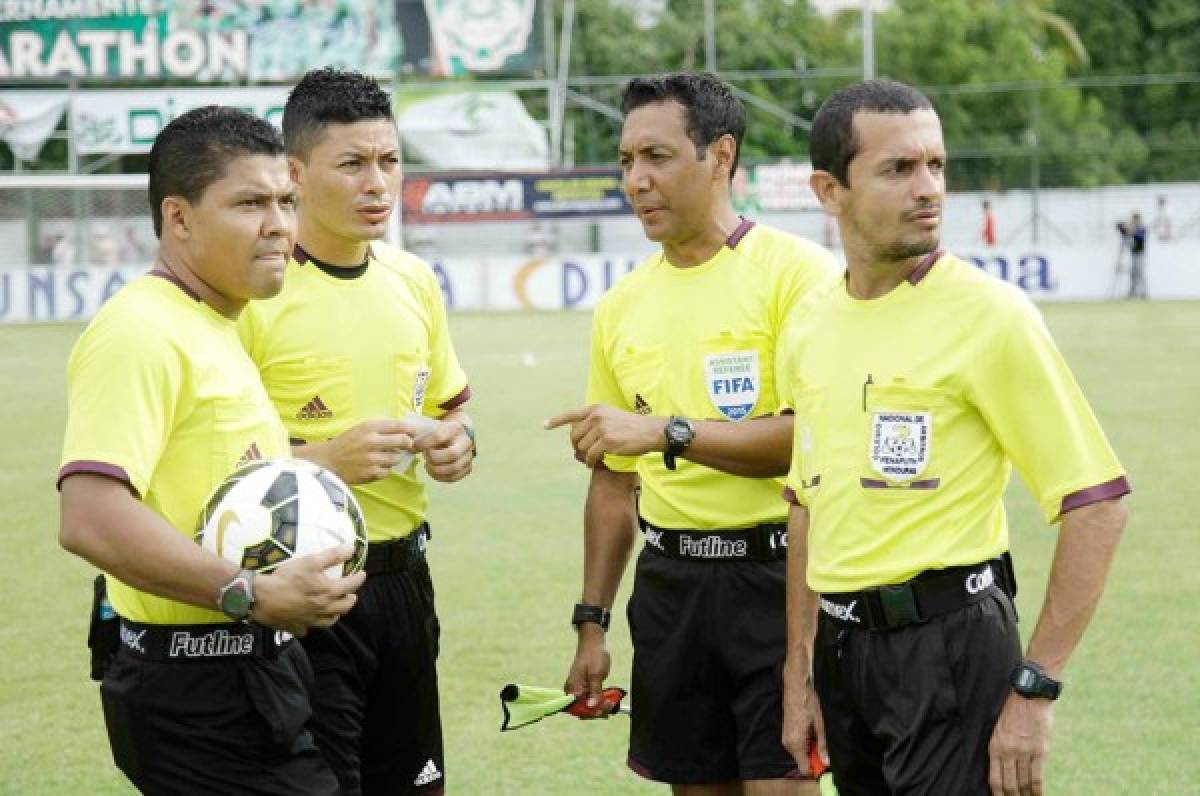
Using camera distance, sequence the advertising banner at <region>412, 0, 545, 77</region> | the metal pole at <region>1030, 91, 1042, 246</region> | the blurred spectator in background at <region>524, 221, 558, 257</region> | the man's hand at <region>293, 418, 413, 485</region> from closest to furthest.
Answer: the man's hand at <region>293, 418, 413, 485</region> < the advertising banner at <region>412, 0, 545, 77</region> < the blurred spectator in background at <region>524, 221, 558, 257</region> < the metal pole at <region>1030, 91, 1042, 246</region>

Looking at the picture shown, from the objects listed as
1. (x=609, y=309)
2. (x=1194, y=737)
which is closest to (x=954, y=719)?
(x=609, y=309)

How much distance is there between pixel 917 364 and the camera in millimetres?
4598

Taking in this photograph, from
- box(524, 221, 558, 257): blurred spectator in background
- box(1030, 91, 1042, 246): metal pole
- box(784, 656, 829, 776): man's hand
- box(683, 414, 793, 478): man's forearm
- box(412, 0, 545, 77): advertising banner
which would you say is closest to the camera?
box(784, 656, 829, 776): man's hand

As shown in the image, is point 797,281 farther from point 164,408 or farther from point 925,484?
point 164,408

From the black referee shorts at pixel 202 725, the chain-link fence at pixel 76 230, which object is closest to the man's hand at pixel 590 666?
the black referee shorts at pixel 202 725

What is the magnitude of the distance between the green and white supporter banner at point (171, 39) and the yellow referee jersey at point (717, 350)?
36.3 metres

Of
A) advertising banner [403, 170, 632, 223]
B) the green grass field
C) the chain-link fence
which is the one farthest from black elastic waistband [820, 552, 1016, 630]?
advertising banner [403, 170, 632, 223]

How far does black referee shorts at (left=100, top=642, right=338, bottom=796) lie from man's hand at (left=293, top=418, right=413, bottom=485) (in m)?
0.74

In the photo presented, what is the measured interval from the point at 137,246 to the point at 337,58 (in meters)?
6.14

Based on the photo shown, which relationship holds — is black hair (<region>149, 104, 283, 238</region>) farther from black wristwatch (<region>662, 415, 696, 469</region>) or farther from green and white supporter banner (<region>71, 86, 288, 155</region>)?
green and white supporter banner (<region>71, 86, 288, 155</region>)

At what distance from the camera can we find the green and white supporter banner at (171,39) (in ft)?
136

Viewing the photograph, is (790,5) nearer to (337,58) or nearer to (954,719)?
(337,58)

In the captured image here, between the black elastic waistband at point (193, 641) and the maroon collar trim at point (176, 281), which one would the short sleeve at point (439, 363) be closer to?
the maroon collar trim at point (176, 281)

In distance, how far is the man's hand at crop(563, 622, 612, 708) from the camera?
6.21 meters
